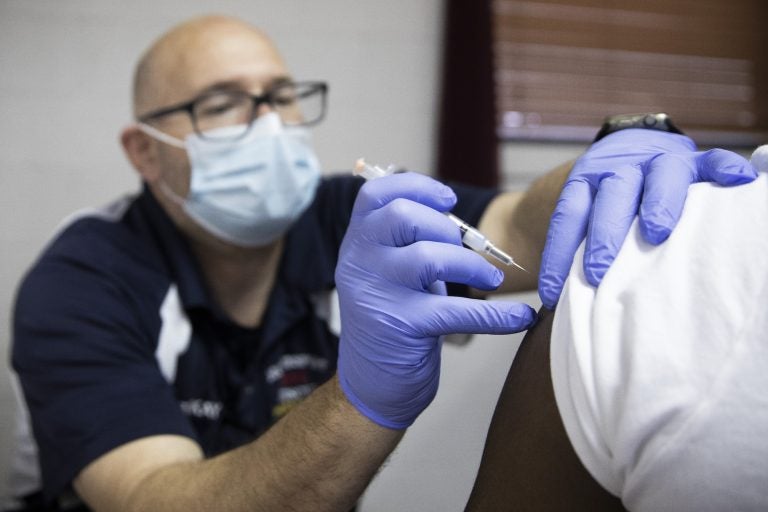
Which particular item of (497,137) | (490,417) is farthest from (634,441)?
(497,137)

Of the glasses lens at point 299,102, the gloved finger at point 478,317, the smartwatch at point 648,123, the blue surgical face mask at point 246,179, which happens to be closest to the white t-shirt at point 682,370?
the gloved finger at point 478,317

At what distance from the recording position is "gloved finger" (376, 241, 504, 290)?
0.60 m

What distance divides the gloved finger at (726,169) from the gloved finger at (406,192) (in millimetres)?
245

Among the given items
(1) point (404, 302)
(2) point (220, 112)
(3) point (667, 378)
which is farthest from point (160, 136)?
(3) point (667, 378)

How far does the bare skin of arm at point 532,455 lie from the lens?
48cm

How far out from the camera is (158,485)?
0.82 metres

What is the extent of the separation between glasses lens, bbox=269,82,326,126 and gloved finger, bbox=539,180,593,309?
0.79 meters

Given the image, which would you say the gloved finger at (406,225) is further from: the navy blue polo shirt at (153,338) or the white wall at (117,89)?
the white wall at (117,89)

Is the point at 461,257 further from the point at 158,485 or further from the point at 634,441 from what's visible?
the point at 158,485

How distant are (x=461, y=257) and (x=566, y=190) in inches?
5.9

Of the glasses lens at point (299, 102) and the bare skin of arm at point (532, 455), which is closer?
the bare skin of arm at point (532, 455)

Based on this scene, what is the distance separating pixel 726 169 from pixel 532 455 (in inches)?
11.5

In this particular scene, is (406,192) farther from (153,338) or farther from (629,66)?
(629,66)

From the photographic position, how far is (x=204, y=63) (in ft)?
4.23
